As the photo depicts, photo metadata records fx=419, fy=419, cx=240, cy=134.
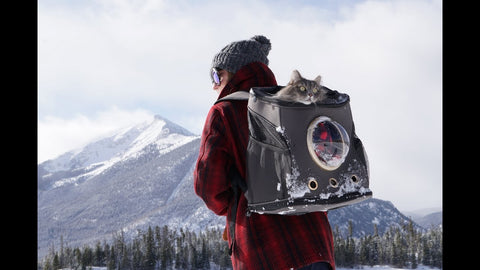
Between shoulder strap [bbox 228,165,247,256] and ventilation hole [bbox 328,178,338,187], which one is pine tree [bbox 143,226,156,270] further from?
ventilation hole [bbox 328,178,338,187]

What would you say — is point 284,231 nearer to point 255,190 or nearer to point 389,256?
point 255,190

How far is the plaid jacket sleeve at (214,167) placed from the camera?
2666 millimetres

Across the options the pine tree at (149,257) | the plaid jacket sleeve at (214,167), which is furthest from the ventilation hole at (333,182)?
the pine tree at (149,257)

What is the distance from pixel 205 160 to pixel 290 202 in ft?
2.03

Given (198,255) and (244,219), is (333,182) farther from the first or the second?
(198,255)

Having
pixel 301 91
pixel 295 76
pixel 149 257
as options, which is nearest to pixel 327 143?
pixel 301 91

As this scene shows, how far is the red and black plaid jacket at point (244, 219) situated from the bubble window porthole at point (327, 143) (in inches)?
18.8

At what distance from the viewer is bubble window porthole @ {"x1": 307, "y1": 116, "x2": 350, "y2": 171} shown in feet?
7.94

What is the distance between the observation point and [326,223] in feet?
9.30

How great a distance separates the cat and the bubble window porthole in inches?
5.3

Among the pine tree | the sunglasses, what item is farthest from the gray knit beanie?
the pine tree
